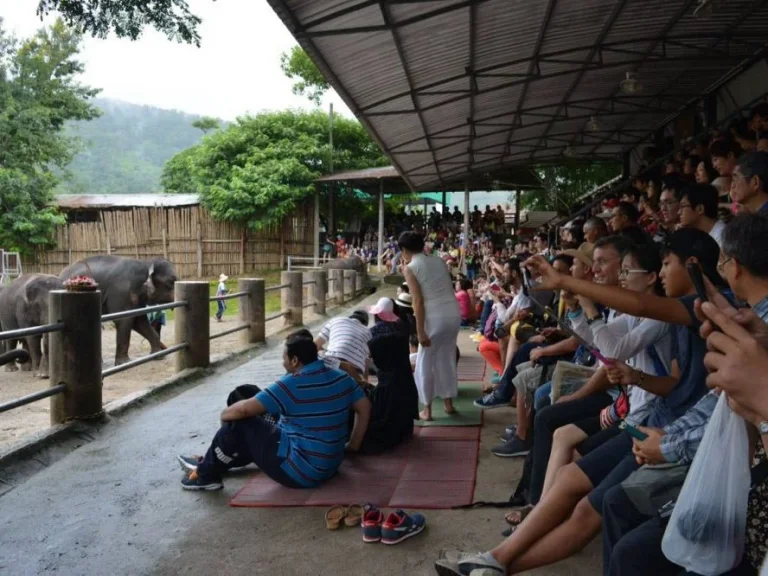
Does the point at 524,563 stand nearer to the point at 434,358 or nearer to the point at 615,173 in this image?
the point at 434,358

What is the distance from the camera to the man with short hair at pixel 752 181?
3.74 metres

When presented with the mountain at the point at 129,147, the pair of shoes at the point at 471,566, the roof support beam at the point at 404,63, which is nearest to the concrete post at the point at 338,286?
Answer: the roof support beam at the point at 404,63

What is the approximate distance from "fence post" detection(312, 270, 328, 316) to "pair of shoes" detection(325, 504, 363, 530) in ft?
34.3

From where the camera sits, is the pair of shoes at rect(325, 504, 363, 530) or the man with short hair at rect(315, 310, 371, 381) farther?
the man with short hair at rect(315, 310, 371, 381)

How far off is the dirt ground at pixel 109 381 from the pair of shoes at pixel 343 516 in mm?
2835

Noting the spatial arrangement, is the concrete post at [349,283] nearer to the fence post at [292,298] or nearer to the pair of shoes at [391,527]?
the fence post at [292,298]

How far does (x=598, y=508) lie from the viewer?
8.71 ft

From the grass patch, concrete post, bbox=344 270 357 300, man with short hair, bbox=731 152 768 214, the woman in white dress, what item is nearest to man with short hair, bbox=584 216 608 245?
the woman in white dress

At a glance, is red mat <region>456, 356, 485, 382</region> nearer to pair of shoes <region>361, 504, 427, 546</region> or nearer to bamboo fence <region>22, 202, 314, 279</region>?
pair of shoes <region>361, 504, 427, 546</region>

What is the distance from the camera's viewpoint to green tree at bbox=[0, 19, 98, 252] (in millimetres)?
24281

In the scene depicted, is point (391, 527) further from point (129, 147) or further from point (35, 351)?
point (129, 147)

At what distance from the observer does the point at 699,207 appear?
162 inches

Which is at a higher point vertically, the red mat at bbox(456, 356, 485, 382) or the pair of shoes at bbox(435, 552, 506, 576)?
the pair of shoes at bbox(435, 552, 506, 576)

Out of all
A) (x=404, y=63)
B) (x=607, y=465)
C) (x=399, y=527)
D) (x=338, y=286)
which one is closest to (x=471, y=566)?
(x=607, y=465)
